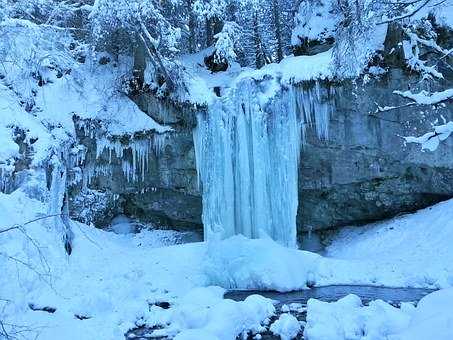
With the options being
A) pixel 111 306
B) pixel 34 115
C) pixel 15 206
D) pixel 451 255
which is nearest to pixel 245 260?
pixel 111 306

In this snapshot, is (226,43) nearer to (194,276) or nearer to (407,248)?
(194,276)

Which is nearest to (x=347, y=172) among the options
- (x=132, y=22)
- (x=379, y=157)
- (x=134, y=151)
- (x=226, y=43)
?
(x=379, y=157)

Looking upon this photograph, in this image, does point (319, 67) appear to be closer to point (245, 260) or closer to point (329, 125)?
point (329, 125)

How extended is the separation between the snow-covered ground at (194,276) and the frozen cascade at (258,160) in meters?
1.52

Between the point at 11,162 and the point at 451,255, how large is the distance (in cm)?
1048

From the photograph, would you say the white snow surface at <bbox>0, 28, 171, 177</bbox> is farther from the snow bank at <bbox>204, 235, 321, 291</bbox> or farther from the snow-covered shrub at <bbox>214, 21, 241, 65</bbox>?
the snow bank at <bbox>204, 235, 321, 291</bbox>

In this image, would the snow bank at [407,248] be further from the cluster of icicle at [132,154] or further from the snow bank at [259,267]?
the cluster of icicle at [132,154]

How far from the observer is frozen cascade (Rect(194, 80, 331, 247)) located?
1315cm

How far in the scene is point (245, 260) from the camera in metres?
10.7

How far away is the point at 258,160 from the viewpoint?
520 inches

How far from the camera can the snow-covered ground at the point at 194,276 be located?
6859 mm

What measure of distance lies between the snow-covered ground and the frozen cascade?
1.52 metres

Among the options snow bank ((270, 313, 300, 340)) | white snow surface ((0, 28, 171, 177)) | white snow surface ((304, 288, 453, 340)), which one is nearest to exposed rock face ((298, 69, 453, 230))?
white snow surface ((0, 28, 171, 177))

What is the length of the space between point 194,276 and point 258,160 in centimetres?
387
